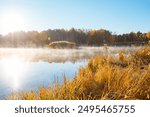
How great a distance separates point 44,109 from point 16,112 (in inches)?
8.4

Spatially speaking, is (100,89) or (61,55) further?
(61,55)

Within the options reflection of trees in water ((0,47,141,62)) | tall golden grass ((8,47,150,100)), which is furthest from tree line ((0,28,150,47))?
tall golden grass ((8,47,150,100))

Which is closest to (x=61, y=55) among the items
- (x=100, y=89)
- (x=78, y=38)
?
(x=78, y=38)

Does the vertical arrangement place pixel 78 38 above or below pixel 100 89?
above

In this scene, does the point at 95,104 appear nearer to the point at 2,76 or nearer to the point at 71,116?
the point at 71,116

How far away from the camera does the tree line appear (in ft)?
22.1

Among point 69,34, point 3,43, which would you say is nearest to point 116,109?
point 69,34

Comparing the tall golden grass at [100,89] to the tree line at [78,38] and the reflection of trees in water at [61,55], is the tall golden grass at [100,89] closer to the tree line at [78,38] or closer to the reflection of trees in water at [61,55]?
the reflection of trees in water at [61,55]

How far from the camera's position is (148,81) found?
2.65 m

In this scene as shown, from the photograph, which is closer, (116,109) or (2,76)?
(116,109)

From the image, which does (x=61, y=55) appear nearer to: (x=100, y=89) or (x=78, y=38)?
(x=78, y=38)

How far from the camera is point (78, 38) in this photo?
27.0 ft

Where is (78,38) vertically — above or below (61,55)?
above

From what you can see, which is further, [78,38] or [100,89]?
[78,38]
